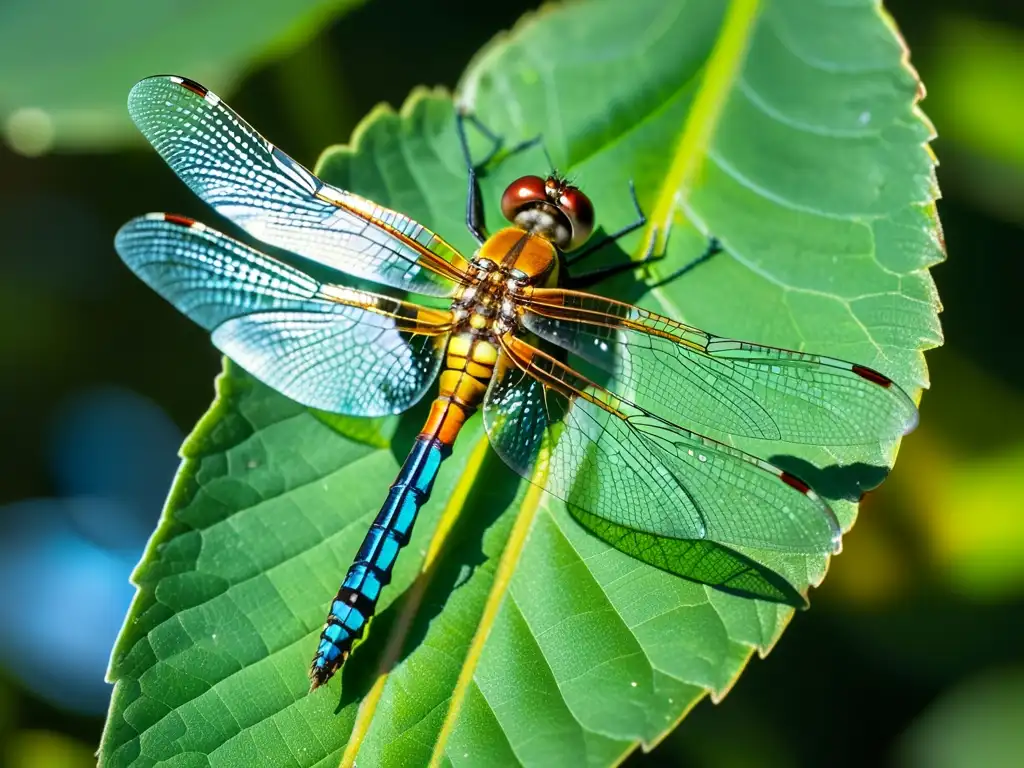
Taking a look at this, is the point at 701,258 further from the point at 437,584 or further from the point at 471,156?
the point at 437,584

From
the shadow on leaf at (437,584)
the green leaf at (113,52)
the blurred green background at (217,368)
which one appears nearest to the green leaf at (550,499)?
the shadow on leaf at (437,584)

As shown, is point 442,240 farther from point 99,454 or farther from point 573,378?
point 99,454

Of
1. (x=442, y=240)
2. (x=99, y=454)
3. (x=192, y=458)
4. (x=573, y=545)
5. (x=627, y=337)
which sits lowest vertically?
(x=99, y=454)

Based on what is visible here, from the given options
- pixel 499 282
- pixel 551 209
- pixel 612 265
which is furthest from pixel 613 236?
pixel 499 282

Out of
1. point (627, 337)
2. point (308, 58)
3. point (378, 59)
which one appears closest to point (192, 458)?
point (627, 337)

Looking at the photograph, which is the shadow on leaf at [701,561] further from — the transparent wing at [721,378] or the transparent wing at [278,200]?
the transparent wing at [278,200]

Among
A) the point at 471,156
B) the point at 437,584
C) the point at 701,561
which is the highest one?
the point at 471,156

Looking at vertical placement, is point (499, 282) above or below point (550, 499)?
above
